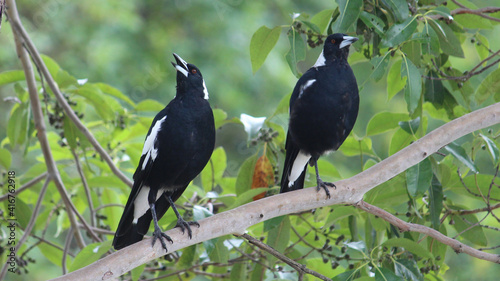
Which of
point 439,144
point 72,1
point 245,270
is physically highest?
point 72,1

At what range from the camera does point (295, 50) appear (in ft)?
7.21

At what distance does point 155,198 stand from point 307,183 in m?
0.67

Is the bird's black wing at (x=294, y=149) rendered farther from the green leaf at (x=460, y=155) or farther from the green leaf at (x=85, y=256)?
the green leaf at (x=85, y=256)

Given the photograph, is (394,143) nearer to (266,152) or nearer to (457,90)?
(457,90)

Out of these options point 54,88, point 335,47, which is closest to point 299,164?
point 335,47

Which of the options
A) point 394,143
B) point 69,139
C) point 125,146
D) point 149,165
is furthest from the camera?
point 125,146

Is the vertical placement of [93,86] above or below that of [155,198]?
above

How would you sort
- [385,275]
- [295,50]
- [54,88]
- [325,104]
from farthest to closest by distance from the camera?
[54,88] < [325,104] < [295,50] < [385,275]

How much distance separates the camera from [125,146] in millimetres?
3113

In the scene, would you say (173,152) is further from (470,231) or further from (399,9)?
(470,231)

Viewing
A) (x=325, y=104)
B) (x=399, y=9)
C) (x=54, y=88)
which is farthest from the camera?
(x=54, y=88)

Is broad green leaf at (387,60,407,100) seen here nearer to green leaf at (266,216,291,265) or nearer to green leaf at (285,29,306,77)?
green leaf at (285,29,306,77)

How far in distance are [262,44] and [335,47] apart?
314 millimetres

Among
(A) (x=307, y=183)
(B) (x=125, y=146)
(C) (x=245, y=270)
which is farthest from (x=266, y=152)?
(B) (x=125, y=146)
